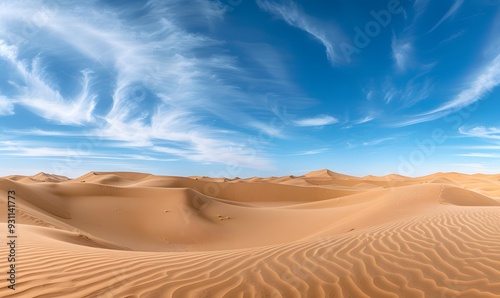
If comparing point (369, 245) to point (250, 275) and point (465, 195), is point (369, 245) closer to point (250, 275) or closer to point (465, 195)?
point (250, 275)

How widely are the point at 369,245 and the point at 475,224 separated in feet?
13.8

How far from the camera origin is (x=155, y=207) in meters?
22.0

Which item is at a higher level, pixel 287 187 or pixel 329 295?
pixel 287 187

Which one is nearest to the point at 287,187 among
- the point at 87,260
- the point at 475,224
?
the point at 475,224

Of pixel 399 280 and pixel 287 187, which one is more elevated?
pixel 287 187

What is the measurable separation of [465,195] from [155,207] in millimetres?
20257

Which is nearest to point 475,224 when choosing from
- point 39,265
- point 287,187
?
point 39,265

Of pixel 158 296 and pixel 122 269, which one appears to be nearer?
pixel 158 296

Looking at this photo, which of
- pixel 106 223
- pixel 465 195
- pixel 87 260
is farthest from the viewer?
pixel 106 223

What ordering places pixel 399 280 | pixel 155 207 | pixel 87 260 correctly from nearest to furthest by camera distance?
pixel 399 280 < pixel 87 260 < pixel 155 207

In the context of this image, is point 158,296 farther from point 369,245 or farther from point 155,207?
point 155,207

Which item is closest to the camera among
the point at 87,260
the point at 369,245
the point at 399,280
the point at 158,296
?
the point at 158,296

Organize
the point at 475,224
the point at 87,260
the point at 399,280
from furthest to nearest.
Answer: the point at 475,224 → the point at 87,260 → the point at 399,280

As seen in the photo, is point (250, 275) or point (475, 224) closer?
point (250, 275)
